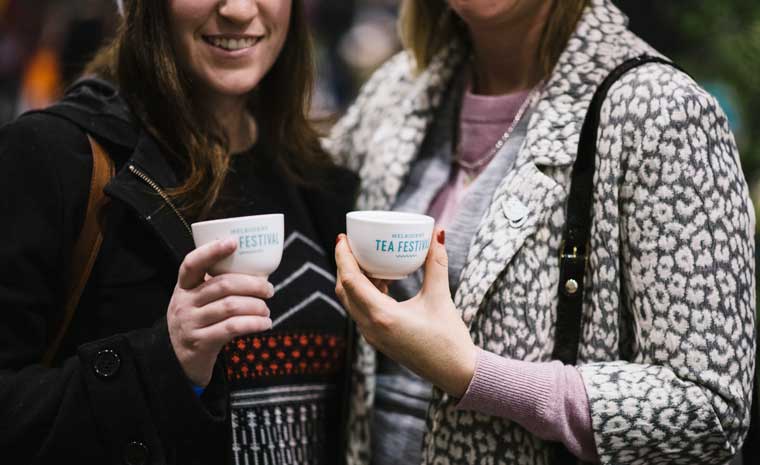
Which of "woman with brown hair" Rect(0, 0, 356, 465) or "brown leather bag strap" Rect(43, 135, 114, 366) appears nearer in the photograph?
"woman with brown hair" Rect(0, 0, 356, 465)

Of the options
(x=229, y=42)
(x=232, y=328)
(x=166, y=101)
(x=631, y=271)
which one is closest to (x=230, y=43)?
(x=229, y=42)

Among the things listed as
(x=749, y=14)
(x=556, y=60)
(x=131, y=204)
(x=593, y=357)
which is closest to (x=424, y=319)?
(x=593, y=357)

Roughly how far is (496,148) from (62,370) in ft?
3.54

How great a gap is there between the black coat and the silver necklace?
72 cm

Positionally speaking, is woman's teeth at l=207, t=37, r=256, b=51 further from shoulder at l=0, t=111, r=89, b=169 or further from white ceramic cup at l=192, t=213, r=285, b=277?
white ceramic cup at l=192, t=213, r=285, b=277

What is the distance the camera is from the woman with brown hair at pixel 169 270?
1.50 meters

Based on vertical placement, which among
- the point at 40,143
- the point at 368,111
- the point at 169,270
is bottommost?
the point at 169,270

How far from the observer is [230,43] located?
1824mm

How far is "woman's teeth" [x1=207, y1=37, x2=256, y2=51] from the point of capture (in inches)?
71.4

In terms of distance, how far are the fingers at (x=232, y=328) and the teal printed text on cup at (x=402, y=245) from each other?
0.24 meters

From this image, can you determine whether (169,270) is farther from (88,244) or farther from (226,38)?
(226,38)

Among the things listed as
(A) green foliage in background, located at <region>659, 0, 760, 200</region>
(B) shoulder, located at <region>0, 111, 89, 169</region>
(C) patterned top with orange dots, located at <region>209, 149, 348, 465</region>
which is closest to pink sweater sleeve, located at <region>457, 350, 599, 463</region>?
(C) patterned top with orange dots, located at <region>209, 149, 348, 465</region>

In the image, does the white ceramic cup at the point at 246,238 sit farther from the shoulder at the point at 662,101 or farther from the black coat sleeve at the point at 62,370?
the shoulder at the point at 662,101

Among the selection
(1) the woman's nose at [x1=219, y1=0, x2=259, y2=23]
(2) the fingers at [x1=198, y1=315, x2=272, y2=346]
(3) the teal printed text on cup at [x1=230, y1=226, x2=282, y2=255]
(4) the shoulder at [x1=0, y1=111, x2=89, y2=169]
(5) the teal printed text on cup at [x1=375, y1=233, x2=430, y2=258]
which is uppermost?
(1) the woman's nose at [x1=219, y1=0, x2=259, y2=23]
